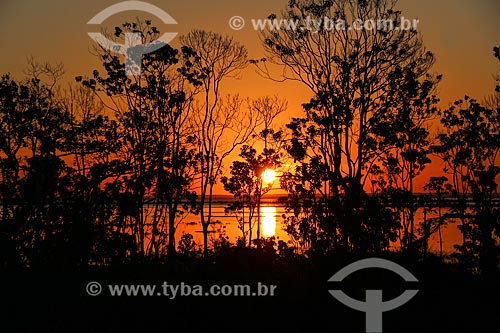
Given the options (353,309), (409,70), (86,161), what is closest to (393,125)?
(409,70)

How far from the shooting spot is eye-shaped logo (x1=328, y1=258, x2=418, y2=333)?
13312 mm

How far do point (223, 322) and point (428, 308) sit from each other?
16.5 feet

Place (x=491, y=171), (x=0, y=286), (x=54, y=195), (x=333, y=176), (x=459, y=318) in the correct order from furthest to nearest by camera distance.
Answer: (x=491, y=171) → (x=333, y=176) → (x=54, y=195) → (x=0, y=286) → (x=459, y=318)

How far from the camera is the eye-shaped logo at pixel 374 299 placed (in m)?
13.3

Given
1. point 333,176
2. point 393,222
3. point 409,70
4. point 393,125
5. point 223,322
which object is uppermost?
point 409,70

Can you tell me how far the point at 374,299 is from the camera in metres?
14.2

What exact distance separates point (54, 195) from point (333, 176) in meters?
12.0

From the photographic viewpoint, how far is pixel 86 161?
29469 millimetres

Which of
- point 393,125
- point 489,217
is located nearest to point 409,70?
point 393,125

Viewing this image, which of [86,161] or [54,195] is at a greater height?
[86,161]

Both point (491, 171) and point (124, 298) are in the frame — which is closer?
point (124, 298)

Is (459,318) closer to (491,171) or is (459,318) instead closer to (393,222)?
(393,222)

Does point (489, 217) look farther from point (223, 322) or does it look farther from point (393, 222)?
point (223, 322)

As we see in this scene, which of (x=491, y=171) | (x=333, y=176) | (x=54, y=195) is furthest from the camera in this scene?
(x=491, y=171)
